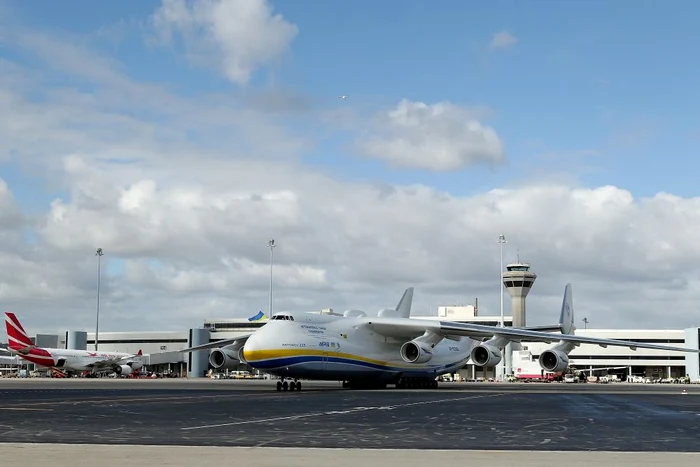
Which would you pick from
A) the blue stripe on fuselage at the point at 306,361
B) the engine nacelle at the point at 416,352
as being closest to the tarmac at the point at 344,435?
the blue stripe on fuselage at the point at 306,361

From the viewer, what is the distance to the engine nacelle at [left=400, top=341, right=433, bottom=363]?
2181 inches

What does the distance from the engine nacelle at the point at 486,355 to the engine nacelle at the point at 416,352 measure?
376cm

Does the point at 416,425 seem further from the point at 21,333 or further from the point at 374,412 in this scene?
the point at 21,333

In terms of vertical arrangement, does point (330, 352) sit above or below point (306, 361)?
above

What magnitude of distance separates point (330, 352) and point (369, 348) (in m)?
4.59

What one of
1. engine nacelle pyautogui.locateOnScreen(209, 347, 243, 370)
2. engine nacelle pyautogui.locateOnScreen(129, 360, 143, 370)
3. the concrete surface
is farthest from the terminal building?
the concrete surface

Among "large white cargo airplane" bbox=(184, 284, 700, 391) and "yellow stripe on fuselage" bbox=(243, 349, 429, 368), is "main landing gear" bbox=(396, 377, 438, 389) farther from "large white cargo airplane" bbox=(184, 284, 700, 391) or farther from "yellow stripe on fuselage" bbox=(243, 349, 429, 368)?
"yellow stripe on fuselage" bbox=(243, 349, 429, 368)

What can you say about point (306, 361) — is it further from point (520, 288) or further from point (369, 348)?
point (520, 288)

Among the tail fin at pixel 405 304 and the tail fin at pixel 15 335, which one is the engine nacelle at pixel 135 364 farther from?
the tail fin at pixel 405 304

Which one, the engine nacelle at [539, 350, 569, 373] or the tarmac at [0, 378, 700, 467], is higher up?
the engine nacelle at [539, 350, 569, 373]

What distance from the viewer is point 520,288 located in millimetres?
147000

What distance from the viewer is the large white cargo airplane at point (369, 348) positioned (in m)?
49.9

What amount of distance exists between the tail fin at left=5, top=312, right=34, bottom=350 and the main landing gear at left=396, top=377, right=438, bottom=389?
52669 millimetres

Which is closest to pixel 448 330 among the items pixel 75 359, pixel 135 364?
pixel 75 359
